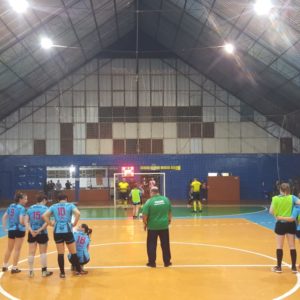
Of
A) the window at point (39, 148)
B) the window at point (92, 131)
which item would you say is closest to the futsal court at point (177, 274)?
the window at point (39, 148)

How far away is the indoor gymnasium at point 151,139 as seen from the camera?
9430 millimetres

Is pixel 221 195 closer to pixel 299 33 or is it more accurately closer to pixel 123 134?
pixel 123 134

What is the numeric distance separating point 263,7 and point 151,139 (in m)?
19.5

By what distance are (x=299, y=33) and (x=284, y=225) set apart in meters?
14.4

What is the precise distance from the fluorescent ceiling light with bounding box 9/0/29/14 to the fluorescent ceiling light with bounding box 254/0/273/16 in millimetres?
11654

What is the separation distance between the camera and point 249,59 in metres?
27.3

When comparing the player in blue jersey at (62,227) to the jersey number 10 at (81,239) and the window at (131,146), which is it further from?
the window at (131,146)

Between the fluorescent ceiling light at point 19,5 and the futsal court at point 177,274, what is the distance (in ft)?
37.3

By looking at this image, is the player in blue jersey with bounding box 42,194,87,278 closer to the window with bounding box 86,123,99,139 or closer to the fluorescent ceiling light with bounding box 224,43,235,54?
the fluorescent ceiling light with bounding box 224,43,235,54

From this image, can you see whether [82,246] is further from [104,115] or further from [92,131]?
[104,115]

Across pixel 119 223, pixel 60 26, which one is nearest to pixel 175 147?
pixel 60 26

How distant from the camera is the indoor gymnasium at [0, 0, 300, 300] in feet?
30.9

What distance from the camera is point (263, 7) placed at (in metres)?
20.1

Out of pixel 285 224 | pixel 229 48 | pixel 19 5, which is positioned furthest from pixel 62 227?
pixel 229 48
